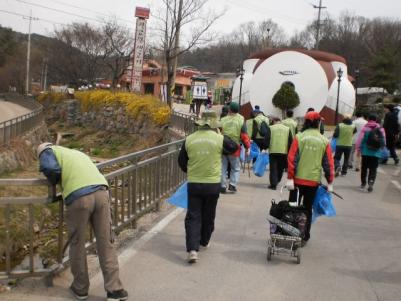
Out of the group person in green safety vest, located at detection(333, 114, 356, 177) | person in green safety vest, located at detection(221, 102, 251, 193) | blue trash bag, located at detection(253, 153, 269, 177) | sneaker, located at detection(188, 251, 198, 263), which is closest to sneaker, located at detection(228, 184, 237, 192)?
person in green safety vest, located at detection(221, 102, 251, 193)

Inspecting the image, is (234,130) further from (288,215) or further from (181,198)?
(288,215)

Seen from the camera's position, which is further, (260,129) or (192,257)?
(260,129)

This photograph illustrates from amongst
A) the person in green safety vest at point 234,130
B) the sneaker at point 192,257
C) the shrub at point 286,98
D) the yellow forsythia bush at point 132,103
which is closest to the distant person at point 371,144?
the person in green safety vest at point 234,130

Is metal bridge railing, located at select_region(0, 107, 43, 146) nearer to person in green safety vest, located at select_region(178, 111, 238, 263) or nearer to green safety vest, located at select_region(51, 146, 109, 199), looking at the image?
person in green safety vest, located at select_region(178, 111, 238, 263)

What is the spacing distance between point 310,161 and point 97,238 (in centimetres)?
305

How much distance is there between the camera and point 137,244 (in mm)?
6562

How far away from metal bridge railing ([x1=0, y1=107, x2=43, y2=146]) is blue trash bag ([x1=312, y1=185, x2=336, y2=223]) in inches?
653

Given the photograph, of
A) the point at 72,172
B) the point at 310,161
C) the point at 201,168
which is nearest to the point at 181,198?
the point at 201,168

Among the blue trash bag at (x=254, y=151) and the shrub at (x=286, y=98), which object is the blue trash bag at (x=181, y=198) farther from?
the shrub at (x=286, y=98)

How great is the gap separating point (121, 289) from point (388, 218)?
5.91 metres

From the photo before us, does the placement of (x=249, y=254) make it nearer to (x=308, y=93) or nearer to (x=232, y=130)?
(x=232, y=130)

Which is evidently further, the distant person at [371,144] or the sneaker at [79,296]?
the distant person at [371,144]

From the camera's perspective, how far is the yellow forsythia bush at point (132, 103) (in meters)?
25.5

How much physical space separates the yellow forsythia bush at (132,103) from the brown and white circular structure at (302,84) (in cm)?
1064
